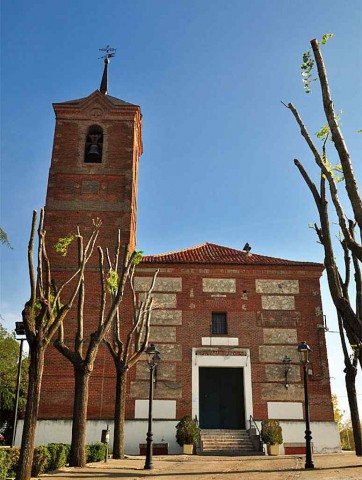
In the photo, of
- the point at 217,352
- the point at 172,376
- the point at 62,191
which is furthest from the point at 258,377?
the point at 62,191

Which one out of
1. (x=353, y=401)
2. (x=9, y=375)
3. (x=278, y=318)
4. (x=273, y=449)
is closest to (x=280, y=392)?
(x=273, y=449)

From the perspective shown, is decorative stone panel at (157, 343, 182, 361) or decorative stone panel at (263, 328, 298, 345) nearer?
decorative stone panel at (157, 343, 182, 361)

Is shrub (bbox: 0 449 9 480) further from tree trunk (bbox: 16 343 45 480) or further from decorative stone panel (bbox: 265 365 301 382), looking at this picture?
decorative stone panel (bbox: 265 365 301 382)

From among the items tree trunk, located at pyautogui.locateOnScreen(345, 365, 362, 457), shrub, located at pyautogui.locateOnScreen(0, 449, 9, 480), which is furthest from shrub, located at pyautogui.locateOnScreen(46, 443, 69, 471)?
tree trunk, located at pyautogui.locateOnScreen(345, 365, 362, 457)

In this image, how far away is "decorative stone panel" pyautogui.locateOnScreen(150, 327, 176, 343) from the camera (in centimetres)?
2450

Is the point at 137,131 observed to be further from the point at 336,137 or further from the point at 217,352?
the point at 336,137

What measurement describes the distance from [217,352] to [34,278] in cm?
1452

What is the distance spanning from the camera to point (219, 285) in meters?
25.9

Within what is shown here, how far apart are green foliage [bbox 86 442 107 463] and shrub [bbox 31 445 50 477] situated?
348 centimetres

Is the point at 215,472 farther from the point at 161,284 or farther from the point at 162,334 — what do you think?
the point at 161,284

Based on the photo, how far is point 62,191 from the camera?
27.1m

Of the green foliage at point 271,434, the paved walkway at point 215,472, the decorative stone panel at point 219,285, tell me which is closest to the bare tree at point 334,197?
the paved walkway at point 215,472

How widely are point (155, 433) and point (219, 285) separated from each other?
807cm

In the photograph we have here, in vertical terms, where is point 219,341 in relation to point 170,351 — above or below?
above
